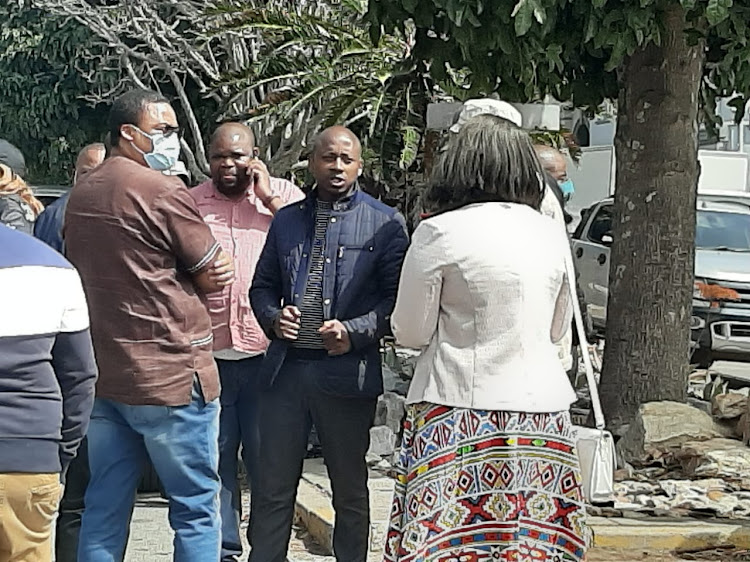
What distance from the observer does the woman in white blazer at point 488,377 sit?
163 inches

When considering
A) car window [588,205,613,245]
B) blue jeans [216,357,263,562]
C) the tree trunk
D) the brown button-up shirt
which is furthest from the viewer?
car window [588,205,613,245]

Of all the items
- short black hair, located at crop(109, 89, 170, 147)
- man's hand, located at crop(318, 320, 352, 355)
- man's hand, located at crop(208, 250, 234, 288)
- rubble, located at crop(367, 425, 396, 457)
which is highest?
short black hair, located at crop(109, 89, 170, 147)

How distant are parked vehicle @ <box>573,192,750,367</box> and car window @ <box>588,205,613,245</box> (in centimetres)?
1

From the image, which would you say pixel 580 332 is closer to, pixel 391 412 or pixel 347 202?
pixel 347 202

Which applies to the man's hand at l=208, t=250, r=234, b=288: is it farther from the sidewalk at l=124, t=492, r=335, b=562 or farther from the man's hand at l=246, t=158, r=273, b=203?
the sidewalk at l=124, t=492, r=335, b=562

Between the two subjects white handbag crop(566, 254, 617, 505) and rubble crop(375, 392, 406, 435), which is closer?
white handbag crop(566, 254, 617, 505)

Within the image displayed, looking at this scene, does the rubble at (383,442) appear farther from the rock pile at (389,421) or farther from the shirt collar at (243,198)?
the shirt collar at (243,198)

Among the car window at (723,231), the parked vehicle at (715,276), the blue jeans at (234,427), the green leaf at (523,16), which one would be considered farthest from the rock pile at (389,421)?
the car window at (723,231)

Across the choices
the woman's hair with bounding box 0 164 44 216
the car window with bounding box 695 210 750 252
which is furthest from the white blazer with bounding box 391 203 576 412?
the car window with bounding box 695 210 750 252

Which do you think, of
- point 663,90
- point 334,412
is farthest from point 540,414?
point 663,90

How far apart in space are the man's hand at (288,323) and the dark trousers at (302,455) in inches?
4.9

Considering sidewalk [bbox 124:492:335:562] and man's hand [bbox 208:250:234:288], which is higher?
man's hand [bbox 208:250:234:288]

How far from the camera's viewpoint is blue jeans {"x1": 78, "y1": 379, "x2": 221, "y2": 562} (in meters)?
4.75

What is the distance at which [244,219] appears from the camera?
588cm
